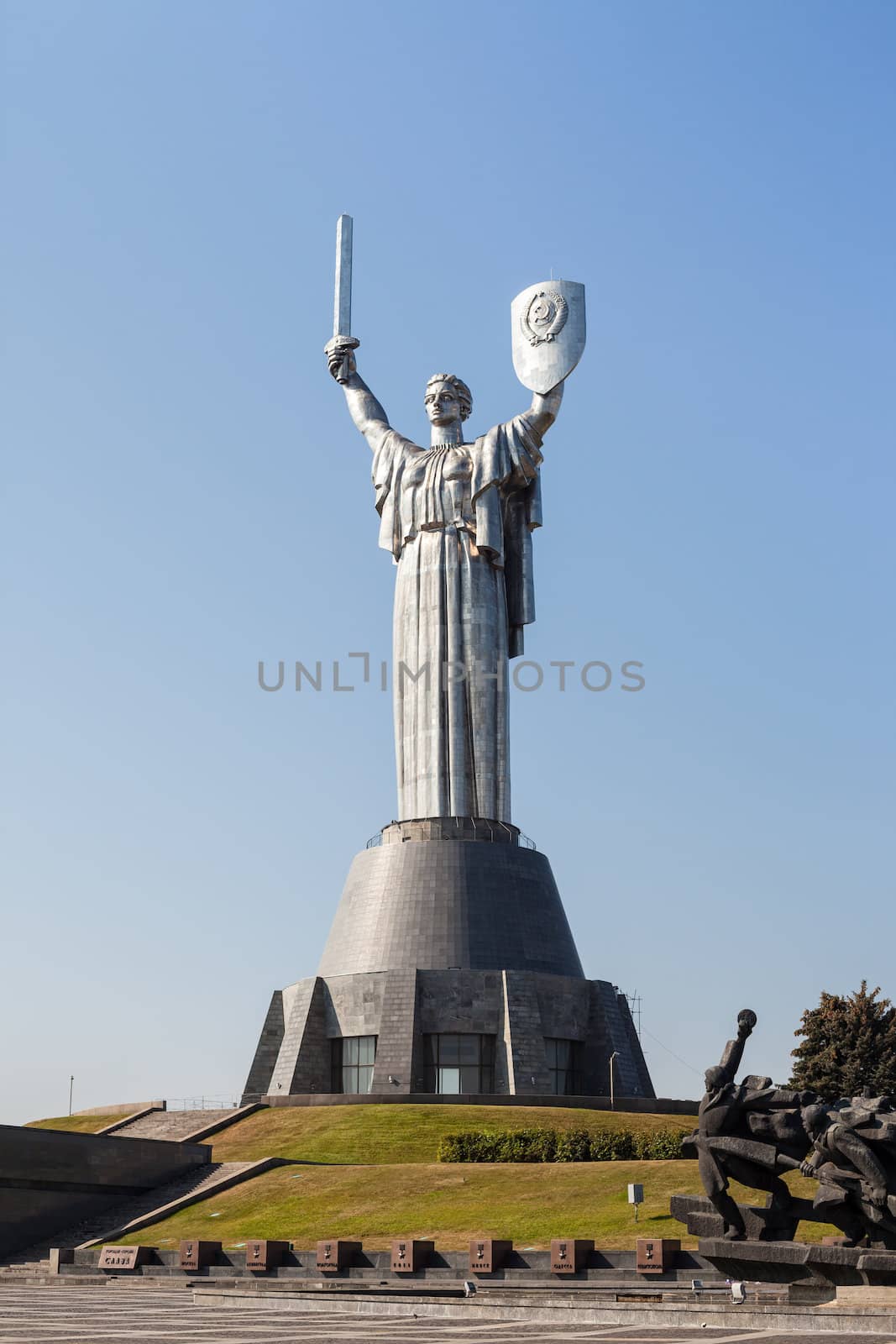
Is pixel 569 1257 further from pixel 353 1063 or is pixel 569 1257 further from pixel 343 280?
pixel 343 280

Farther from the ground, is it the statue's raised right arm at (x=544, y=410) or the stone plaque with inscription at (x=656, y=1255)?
the statue's raised right arm at (x=544, y=410)

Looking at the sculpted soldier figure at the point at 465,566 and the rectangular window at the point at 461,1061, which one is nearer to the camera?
the rectangular window at the point at 461,1061

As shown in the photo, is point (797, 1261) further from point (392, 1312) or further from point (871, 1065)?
point (871, 1065)

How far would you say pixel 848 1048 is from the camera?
40.2 m

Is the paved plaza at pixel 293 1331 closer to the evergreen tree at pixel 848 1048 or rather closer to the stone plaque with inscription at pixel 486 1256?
the stone plaque with inscription at pixel 486 1256

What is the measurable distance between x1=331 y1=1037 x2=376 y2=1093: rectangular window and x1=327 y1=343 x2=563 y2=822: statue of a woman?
678 cm

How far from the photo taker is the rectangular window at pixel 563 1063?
40.7 m

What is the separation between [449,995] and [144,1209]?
12.8 m

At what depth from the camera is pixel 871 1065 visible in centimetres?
3978

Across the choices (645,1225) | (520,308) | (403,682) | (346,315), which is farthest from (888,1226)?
(346,315)

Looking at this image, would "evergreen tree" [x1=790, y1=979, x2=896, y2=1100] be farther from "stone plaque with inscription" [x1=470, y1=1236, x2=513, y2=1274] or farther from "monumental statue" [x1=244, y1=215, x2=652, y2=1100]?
"stone plaque with inscription" [x1=470, y1=1236, x2=513, y2=1274]

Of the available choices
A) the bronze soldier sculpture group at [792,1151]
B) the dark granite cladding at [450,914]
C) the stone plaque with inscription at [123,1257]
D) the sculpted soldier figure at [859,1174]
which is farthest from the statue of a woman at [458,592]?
the sculpted soldier figure at [859,1174]

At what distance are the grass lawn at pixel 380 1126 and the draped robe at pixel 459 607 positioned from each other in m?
11.0

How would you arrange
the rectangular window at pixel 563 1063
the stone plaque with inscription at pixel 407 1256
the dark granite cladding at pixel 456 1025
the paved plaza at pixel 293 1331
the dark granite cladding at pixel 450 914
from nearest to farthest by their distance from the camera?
the paved plaza at pixel 293 1331
the stone plaque with inscription at pixel 407 1256
the dark granite cladding at pixel 456 1025
the rectangular window at pixel 563 1063
the dark granite cladding at pixel 450 914
